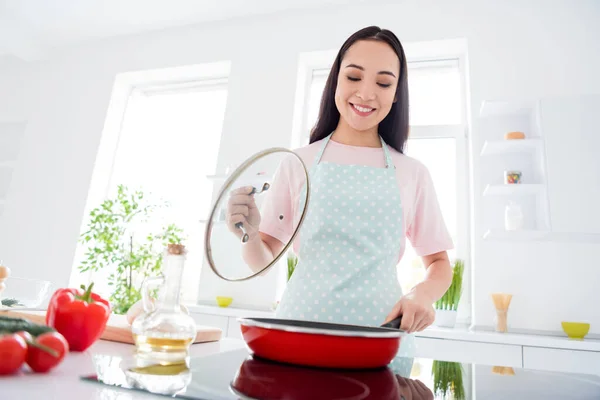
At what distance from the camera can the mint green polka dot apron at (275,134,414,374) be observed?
3.40ft

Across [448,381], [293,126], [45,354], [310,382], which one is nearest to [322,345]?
[310,382]

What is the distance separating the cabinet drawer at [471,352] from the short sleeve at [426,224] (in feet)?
2.73

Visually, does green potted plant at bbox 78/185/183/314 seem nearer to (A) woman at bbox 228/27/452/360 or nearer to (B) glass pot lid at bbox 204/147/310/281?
(A) woman at bbox 228/27/452/360

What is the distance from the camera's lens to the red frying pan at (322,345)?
0.50 meters

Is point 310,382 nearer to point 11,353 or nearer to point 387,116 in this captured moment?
point 11,353

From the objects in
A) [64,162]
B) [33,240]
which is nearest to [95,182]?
[64,162]

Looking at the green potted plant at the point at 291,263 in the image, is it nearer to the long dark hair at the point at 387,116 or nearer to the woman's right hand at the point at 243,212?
the long dark hair at the point at 387,116

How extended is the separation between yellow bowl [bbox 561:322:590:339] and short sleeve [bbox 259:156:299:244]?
170 cm

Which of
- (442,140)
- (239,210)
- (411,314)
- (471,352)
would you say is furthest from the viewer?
(442,140)

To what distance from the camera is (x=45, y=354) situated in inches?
17.0

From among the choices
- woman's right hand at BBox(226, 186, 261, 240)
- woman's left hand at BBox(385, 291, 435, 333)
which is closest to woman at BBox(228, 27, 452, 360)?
woman's left hand at BBox(385, 291, 435, 333)

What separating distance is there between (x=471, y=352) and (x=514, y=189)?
37.7 inches

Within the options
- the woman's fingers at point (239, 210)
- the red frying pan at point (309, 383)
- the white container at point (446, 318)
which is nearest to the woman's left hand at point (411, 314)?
the red frying pan at point (309, 383)

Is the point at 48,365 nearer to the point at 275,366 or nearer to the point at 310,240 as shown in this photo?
the point at 275,366
